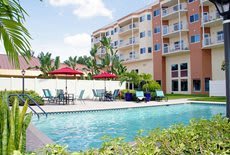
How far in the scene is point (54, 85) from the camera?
23672 mm

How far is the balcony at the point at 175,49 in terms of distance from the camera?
36.0 m

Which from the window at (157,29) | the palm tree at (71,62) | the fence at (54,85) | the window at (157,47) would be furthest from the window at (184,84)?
the palm tree at (71,62)

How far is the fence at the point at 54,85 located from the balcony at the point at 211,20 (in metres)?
13.8

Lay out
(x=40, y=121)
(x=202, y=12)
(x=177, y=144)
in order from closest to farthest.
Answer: (x=177, y=144) < (x=40, y=121) < (x=202, y=12)

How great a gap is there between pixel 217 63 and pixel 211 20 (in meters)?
5.51

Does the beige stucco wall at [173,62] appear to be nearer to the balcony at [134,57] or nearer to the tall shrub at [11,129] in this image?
the balcony at [134,57]

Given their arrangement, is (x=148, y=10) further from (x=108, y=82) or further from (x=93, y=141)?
(x=93, y=141)

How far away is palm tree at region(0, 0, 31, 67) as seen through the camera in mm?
2393

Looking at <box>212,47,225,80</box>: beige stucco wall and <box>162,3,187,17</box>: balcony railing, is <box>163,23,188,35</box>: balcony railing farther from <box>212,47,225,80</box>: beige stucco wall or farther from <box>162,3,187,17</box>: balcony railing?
<box>212,47,225,80</box>: beige stucco wall

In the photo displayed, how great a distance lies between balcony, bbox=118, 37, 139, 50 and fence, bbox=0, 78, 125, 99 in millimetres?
Result: 18836

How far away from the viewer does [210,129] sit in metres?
3.29

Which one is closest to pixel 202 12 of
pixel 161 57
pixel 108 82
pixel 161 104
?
pixel 161 57

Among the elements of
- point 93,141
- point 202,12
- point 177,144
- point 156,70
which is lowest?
point 93,141

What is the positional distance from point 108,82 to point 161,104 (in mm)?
8516
